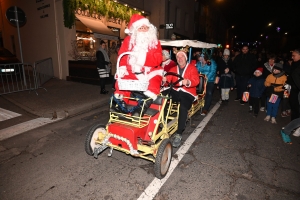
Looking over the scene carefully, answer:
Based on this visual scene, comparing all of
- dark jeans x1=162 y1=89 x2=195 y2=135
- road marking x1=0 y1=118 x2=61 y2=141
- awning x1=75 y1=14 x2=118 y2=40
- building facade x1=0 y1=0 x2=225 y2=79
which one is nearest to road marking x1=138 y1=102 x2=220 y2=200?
dark jeans x1=162 y1=89 x2=195 y2=135

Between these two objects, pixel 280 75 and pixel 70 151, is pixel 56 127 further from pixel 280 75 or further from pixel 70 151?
pixel 280 75

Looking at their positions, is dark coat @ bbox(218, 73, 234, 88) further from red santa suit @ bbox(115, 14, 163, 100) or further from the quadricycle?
the quadricycle

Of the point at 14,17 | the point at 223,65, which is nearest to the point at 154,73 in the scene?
the point at 223,65

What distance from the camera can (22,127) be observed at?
4.59 m

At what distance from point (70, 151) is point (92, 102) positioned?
314cm

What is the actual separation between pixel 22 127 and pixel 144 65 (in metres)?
3.47

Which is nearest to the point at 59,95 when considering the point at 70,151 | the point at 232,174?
the point at 70,151

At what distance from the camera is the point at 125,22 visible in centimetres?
1524

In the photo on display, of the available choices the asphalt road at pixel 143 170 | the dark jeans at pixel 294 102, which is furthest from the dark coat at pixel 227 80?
the asphalt road at pixel 143 170

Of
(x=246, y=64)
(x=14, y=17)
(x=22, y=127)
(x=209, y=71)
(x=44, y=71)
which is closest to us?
(x=22, y=127)

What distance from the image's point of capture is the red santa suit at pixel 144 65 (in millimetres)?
3361

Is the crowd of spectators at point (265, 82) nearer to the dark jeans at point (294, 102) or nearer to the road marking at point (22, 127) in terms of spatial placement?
the dark jeans at point (294, 102)

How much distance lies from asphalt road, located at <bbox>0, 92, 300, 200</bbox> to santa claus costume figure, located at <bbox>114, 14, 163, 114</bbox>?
4.08 feet

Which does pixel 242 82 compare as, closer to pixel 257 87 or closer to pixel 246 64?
pixel 246 64
